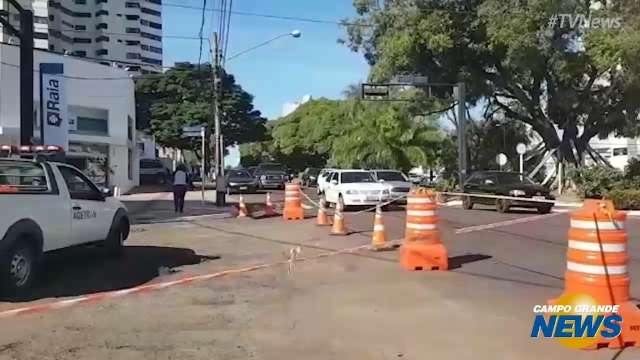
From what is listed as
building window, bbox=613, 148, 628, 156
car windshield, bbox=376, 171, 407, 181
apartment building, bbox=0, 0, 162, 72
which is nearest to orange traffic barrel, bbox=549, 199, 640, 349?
car windshield, bbox=376, 171, 407, 181

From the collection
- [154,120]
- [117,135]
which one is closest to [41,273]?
[117,135]

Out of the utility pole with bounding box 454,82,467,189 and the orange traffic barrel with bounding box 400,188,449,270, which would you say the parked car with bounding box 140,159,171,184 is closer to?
the utility pole with bounding box 454,82,467,189

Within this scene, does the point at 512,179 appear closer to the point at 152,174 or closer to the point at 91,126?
the point at 91,126

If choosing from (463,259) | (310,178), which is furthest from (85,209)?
(310,178)

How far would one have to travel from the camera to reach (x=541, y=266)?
11711 millimetres

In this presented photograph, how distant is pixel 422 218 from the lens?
11.3 meters

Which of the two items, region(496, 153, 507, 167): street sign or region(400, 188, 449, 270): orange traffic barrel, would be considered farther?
region(496, 153, 507, 167): street sign

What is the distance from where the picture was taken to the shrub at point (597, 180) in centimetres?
3111

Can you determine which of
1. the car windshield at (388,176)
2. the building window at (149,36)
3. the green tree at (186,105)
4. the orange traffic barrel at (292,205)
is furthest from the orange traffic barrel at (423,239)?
the building window at (149,36)

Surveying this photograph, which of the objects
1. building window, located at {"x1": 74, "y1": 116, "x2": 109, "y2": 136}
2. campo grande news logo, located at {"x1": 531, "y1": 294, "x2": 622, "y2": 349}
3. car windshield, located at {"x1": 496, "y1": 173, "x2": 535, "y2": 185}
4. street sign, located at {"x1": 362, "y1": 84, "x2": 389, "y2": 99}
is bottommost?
campo grande news logo, located at {"x1": 531, "y1": 294, "x2": 622, "y2": 349}

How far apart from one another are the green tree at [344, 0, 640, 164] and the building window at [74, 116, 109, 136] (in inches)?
585

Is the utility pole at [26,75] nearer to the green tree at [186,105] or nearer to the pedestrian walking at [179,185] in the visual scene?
the pedestrian walking at [179,185]

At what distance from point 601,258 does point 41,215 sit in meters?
7.14

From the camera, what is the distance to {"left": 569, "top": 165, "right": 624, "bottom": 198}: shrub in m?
31.1
